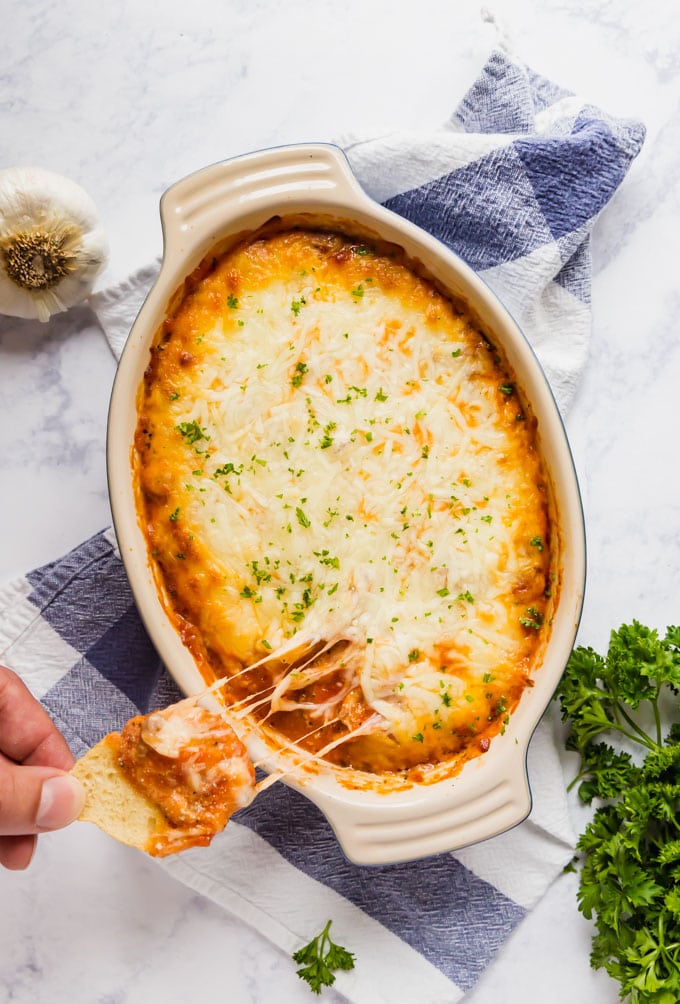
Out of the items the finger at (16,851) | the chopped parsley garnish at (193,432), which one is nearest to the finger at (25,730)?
the finger at (16,851)

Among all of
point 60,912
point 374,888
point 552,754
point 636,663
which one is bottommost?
point 60,912

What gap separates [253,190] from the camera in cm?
239

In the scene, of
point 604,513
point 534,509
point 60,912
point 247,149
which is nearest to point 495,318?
point 534,509

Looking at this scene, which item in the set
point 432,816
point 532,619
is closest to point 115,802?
point 432,816

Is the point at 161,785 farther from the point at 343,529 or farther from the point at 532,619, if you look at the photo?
the point at 532,619

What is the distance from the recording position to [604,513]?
9.22ft

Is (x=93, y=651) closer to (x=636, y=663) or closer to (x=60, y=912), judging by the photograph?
(x=60, y=912)

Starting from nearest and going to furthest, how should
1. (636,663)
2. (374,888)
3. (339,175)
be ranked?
(339,175), (636,663), (374,888)

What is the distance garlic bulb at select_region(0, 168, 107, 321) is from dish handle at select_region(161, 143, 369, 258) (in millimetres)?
381

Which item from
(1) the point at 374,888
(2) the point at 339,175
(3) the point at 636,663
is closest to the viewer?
(2) the point at 339,175

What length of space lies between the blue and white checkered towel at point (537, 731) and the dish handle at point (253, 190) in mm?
312

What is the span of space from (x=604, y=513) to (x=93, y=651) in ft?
5.21

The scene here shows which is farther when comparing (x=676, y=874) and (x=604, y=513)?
(x=604, y=513)

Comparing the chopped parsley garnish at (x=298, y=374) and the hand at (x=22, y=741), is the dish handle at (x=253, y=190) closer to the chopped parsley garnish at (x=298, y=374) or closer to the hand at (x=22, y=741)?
the chopped parsley garnish at (x=298, y=374)
